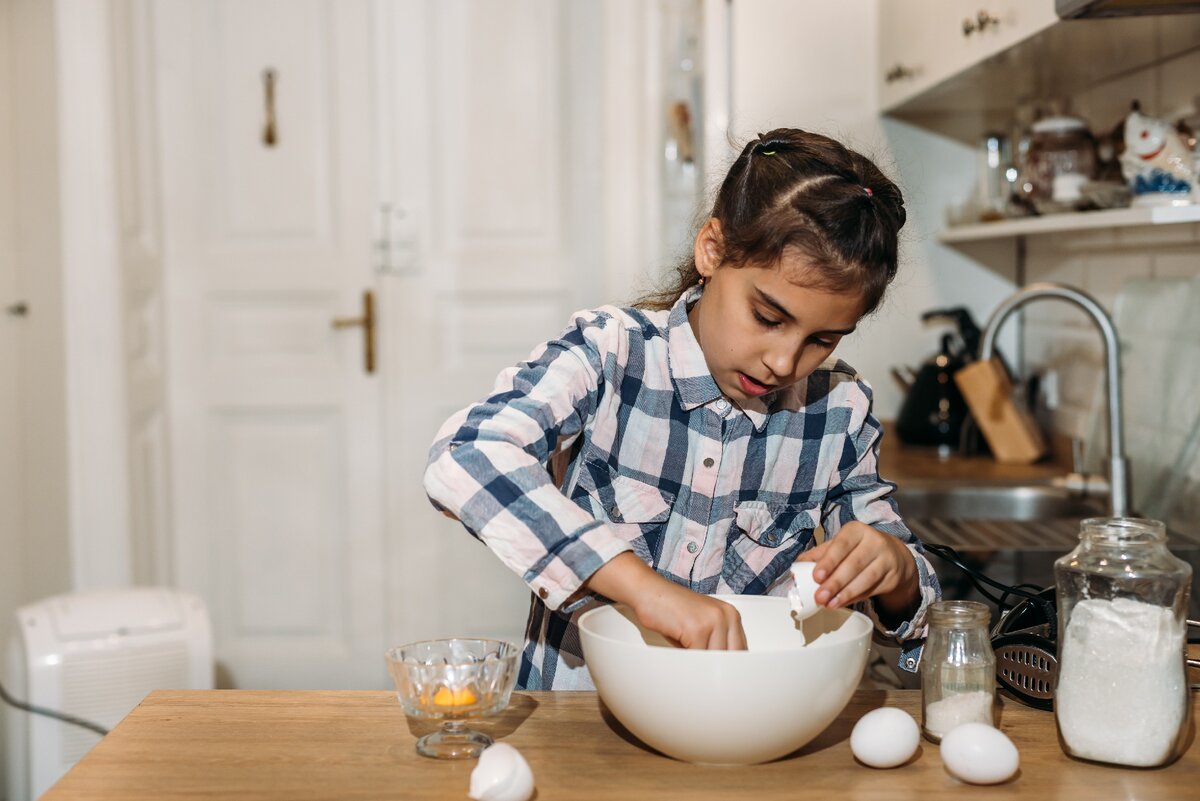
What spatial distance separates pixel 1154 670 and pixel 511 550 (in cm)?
47

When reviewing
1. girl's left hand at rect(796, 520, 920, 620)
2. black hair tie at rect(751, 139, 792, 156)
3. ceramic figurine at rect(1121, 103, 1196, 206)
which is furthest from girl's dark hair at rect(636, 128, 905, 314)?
ceramic figurine at rect(1121, 103, 1196, 206)

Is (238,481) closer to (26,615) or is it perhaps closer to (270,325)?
(270,325)

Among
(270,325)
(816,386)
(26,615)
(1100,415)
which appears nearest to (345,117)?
(270,325)

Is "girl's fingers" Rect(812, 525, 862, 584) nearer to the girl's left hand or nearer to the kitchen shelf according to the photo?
the girl's left hand

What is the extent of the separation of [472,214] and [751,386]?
223 cm

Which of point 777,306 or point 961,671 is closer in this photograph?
point 961,671

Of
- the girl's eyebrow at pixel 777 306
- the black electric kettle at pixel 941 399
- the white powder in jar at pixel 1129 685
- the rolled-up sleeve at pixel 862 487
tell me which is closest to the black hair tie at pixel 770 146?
the girl's eyebrow at pixel 777 306

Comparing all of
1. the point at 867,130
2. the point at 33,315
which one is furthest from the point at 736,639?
the point at 33,315

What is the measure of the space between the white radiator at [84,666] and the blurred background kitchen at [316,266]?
0.63 meters

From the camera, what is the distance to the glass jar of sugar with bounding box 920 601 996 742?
966 millimetres

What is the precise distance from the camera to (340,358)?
11.0 feet

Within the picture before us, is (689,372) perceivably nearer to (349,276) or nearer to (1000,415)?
(1000,415)

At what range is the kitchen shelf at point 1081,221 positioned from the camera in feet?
5.23

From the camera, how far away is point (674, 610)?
0.95m
